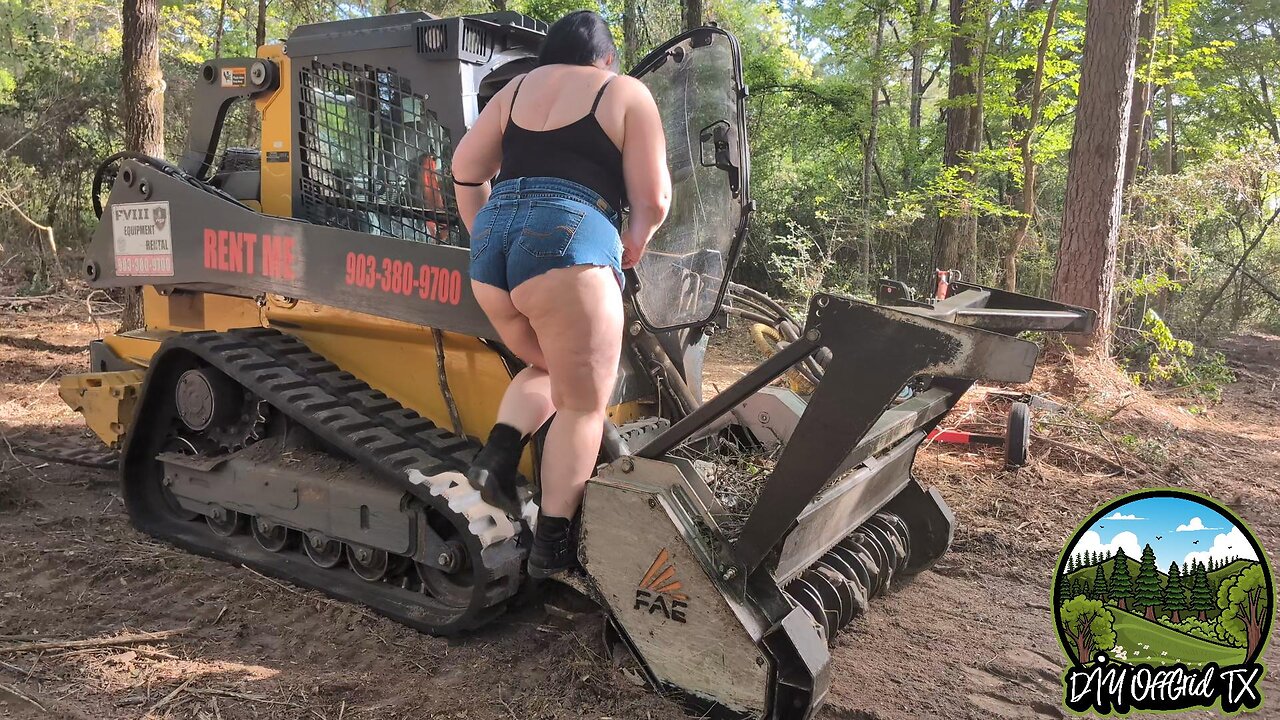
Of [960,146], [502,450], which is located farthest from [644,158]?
[960,146]

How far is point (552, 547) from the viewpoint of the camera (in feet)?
9.29

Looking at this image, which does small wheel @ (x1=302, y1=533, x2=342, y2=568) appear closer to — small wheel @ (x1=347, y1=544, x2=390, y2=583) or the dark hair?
small wheel @ (x1=347, y1=544, x2=390, y2=583)

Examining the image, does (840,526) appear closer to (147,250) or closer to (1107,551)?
(1107,551)

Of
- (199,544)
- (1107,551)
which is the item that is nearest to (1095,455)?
(1107,551)

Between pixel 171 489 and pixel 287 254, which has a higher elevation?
pixel 287 254

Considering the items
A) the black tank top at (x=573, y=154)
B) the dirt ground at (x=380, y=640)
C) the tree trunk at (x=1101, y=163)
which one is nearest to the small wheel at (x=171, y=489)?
the dirt ground at (x=380, y=640)

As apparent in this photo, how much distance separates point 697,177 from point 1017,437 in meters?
3.39

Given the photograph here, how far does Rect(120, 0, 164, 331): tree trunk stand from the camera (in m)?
7.87

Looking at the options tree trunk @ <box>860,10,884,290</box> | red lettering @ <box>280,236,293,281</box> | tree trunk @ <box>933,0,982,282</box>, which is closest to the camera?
red lettering @ <box>280,236,293,281</box>

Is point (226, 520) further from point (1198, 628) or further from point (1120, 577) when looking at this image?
point (1198, 628)

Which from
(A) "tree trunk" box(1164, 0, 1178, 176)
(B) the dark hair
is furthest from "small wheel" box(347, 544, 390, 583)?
(A) "tree trunk" box(1164, 0, 1178, 176)

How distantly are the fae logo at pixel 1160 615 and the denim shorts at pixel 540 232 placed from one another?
6.19 feet

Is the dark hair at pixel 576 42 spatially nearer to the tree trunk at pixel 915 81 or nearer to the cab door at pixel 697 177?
the cab door at pixel 697 177

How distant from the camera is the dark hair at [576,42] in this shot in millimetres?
2670
